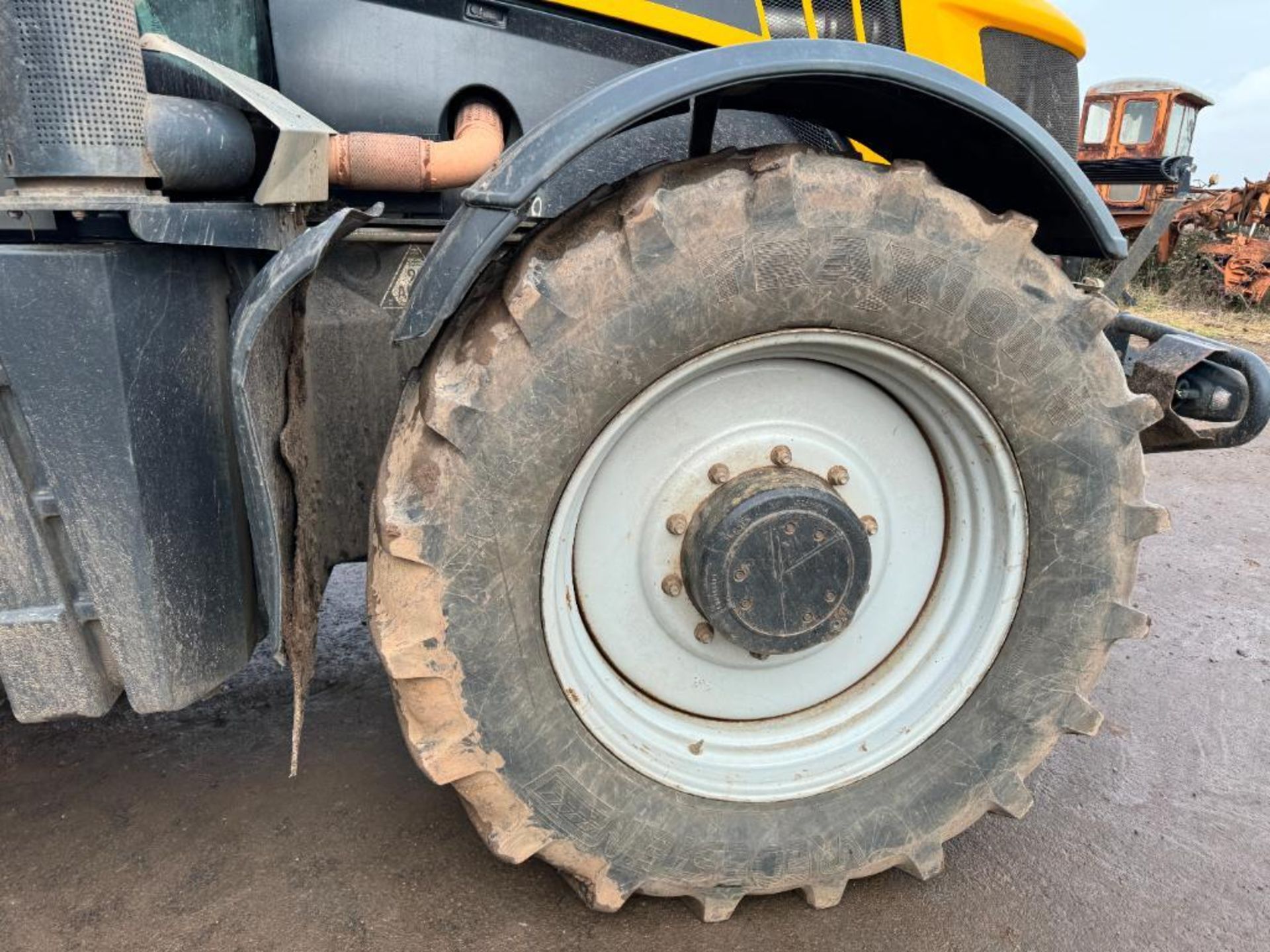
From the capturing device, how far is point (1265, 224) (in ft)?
47.1

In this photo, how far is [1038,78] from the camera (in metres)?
2.67

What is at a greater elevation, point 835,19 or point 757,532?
point 835,19

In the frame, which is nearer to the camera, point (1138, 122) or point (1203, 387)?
point (1203, 387)

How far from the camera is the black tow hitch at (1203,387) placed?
240 cm

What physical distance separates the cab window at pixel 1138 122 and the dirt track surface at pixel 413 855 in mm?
13720

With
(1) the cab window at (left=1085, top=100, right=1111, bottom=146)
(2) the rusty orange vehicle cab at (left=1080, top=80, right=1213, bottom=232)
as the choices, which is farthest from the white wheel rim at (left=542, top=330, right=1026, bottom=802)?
(1) the cab window at (left=1085, top=100, right=1111, bottom=146)

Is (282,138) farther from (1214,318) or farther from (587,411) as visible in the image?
(1214,318)

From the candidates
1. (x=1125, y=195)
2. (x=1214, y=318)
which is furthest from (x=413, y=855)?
(x=1125, y=195)

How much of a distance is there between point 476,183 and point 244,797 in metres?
1.69

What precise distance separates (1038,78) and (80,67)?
2358 mm

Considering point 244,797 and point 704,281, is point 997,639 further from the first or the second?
point 244,797

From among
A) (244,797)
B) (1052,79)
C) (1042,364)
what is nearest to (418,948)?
(244,797)

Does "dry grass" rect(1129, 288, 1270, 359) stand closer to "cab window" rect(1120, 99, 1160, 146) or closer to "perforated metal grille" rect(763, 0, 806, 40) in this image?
"cab window" rect(1120, 99, 1160, 146)

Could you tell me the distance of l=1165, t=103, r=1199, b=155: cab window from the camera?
14172mm
